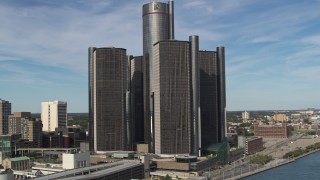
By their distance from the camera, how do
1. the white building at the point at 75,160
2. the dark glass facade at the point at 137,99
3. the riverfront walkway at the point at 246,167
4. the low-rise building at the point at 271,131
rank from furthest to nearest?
1. the low-rise building at the point at 271,131
2. the dark glass facade at the point at 137,99
3. the riverfront walkway at the point at 246,167
4. the white building at the point at 75,160

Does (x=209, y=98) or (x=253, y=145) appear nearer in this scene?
(x=209, y=98)

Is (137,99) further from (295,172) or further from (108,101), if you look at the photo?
(295,172)

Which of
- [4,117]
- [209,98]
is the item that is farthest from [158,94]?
[4,117]

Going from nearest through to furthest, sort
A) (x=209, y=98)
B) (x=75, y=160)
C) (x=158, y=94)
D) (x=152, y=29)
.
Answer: (x=75, y=160) < (x=158, y=94) < (x=152, y=29) < (x=209, y=98)

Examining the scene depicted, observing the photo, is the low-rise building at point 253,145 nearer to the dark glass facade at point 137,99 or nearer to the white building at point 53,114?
the dark glass facade at point 137,99

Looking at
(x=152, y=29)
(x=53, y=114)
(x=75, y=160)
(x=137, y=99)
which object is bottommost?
(x=75, y=160)

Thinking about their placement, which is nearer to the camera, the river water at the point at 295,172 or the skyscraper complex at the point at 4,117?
the river water at the point at 295,172

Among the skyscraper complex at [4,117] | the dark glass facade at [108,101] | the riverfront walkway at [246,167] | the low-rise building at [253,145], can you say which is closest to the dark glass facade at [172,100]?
the riverfront walkway at [246,167]
